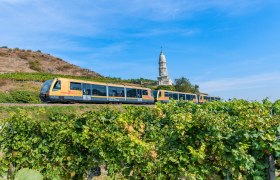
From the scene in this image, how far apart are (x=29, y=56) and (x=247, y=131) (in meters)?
77.4

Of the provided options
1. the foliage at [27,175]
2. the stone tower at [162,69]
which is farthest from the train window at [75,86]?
the stone tower at [162,69]

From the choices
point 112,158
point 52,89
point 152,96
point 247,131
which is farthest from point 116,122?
point 152,96

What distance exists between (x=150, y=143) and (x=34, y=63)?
69101 mm

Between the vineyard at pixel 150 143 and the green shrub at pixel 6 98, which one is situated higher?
the green shrub at pixel 6 98

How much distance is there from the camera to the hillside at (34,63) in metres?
65.5

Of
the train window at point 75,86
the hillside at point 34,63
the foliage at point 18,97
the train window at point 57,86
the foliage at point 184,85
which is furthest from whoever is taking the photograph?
the foliage at point 184,85

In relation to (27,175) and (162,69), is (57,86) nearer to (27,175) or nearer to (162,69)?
(27,175)

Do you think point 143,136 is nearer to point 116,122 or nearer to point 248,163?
point 116,122

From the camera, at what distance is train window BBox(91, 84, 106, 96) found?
29969 millimetres

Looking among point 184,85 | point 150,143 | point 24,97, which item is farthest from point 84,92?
point 184,85

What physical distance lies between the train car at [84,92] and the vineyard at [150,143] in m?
18.1

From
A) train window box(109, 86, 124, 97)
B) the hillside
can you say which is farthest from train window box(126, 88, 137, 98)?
the hillside

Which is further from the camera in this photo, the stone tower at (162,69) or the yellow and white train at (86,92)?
the stone tower at (162,69)

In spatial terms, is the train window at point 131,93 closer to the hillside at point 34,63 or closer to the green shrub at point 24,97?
the green shrub at point 24,97
